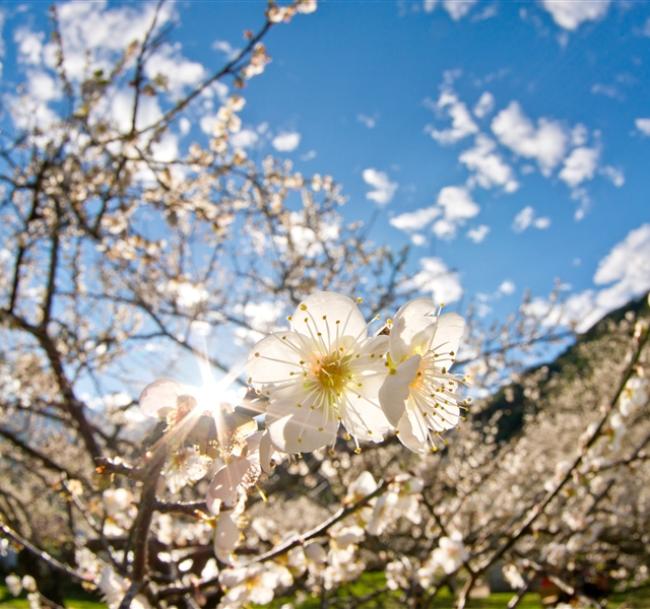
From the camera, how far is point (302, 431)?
2.83 feet

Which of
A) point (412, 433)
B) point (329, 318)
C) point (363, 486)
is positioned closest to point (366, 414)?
point (412, 433)

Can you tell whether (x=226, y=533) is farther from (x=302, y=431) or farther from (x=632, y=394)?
(x=632, y=394)

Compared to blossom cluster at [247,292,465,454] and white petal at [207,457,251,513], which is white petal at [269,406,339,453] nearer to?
blossom cluster at [247,292,465,454]

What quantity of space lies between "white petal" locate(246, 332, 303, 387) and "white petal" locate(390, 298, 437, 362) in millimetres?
205

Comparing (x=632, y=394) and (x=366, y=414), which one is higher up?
(x=632, y=394)

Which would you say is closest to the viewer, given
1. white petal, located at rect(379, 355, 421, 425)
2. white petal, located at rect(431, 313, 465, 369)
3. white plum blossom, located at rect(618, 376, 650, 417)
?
white petal, located at rect(379, 355, 421, 425)

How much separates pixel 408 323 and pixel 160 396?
1.54ft

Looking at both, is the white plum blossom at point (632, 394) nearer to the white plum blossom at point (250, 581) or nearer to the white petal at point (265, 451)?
the white plum blossom at point (250, 581)

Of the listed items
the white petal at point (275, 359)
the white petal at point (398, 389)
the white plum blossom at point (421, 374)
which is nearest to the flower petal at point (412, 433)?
the white plum blossom at point (421, 374)

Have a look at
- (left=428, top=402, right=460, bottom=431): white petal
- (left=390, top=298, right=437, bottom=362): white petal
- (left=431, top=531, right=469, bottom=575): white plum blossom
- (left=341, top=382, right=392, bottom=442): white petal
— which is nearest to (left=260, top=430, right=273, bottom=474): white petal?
(left=341, top=382, right=392, bottom=442): white petal

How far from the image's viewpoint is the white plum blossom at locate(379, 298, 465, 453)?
813 mm

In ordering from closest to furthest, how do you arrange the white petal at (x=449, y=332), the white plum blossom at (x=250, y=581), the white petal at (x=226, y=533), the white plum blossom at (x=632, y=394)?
the white petal at (x=449, y=332), the white petal at (x=226, y=533), the white plum blossom at (x=250, y=581), the white plum blossom at (x=632, y=394)

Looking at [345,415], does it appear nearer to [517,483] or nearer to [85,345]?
[85,345]

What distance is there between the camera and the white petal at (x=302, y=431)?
0.85m
